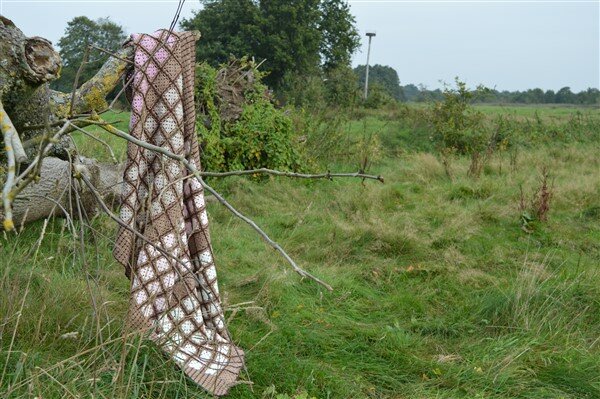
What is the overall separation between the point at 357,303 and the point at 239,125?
15.3 feet

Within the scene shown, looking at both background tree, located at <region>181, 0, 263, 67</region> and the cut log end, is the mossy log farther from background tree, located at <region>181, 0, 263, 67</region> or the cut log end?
background tree, located at <region>181, 0, 263, 67</region>

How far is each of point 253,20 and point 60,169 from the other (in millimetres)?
27245

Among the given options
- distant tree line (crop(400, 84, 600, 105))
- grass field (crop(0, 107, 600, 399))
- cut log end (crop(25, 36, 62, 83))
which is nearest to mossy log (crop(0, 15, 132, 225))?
cut log end (crop(25, 36, 62, 83))

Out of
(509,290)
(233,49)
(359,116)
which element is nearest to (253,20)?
(233,49)

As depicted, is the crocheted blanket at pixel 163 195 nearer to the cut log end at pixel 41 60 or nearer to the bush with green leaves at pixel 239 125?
the cut log end at pixel 41 60

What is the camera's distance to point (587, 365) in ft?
12.3

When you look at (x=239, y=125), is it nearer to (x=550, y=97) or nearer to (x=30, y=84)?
(x=30, y=84)

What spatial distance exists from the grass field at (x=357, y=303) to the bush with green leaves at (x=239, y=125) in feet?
2.34

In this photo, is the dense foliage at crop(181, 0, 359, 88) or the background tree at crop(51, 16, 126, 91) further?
the dense foliage at crop(181, 0, 359, 88)

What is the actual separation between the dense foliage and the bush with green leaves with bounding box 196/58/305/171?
2073 cm

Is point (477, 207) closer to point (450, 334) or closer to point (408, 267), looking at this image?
point (408, 267)

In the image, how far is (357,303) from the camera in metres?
4.75

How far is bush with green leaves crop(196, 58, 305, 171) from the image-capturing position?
338 inches

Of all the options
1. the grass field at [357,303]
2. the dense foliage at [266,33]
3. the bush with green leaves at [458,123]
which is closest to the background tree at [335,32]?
the dense foliage at [266,33]
